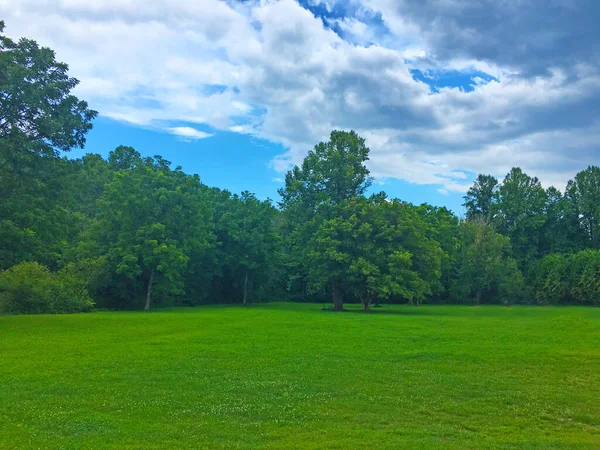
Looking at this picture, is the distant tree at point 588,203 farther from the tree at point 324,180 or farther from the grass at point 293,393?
A: the grass at point 293,393

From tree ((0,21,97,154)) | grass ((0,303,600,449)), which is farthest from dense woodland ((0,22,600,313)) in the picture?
grass ((0,303,600,449))

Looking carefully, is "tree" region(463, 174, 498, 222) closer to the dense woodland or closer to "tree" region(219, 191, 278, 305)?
the dense woodland

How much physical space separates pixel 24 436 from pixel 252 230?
51611 mm

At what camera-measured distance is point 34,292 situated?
34.7m

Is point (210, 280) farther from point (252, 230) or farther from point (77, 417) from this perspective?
point (77, 417)

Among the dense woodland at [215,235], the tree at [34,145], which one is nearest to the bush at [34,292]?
the dense woodland at [215,235]

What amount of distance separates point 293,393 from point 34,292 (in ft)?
101

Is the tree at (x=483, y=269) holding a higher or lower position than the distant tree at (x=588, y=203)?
lower

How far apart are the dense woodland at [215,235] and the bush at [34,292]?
96 mm

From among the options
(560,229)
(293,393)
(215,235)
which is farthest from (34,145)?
(560,229)

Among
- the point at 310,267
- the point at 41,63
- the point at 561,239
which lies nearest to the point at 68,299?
the point at 41,63

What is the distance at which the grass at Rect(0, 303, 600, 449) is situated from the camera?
27.7 ft

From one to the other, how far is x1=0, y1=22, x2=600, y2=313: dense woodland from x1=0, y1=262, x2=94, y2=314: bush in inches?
3.8

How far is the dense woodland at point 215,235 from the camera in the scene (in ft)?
82.8
